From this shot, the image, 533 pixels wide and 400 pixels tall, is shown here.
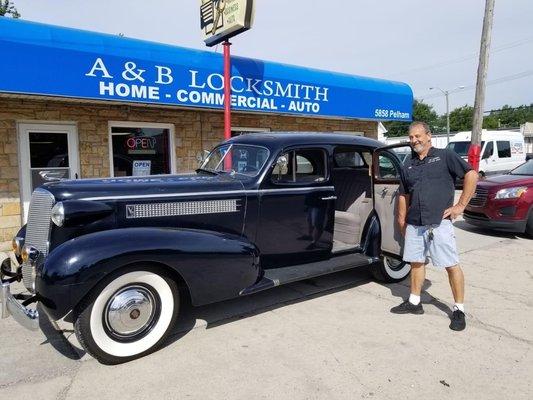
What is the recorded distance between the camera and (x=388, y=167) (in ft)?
18.3

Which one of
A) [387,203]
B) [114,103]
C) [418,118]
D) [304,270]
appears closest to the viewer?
[304,270]

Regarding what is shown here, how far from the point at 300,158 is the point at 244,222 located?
111cm

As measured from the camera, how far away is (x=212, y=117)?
948 centimetres

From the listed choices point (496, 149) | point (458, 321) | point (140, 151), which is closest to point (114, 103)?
point (140, 151)

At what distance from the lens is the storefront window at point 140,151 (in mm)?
8477

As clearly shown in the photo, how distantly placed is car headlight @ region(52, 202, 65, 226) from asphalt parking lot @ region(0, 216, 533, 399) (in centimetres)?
112

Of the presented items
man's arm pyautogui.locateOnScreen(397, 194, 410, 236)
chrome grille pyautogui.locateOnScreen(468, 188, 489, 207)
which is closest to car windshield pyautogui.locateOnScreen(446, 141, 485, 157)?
chrome grille pyautogui.locateOnScreen(468, 188, 489, 207)

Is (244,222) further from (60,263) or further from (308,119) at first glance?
(308,119)

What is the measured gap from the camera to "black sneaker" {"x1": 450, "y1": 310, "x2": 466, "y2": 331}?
3993 mm

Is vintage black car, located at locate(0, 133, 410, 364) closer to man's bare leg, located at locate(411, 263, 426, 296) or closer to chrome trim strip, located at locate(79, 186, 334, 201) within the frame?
chrome trim strip, located at locate(79, 186, 334, 201)

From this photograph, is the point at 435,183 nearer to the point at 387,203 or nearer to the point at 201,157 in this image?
the point at 387,203

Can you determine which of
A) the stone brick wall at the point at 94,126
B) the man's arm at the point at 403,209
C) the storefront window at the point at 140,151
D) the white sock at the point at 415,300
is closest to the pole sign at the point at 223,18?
the stone brick wall at the point at 94,126

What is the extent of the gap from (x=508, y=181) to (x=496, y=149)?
973 cm

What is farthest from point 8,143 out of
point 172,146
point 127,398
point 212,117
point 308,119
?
point 308,119
